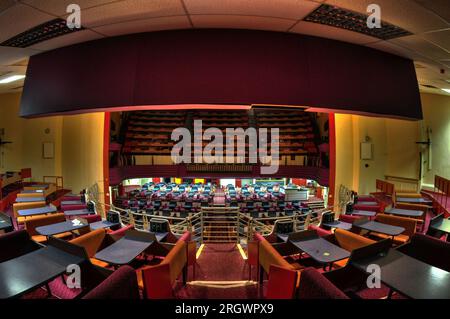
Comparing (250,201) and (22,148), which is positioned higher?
(22,148)

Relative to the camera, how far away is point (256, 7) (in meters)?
2.39

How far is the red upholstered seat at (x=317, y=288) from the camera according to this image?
1626mm

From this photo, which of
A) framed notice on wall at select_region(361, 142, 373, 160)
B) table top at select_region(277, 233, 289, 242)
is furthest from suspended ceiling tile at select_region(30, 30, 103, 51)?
framed notice on wall at select_region(361, 142, 373, 160)

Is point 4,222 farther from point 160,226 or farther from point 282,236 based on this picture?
point 282,236

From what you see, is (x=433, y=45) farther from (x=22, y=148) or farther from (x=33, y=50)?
(x=22, y=148)

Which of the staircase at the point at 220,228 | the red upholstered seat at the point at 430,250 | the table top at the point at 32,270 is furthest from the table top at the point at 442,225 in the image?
the table top at the point at 32,270

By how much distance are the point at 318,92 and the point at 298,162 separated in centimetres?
1260

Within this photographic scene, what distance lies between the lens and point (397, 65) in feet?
11.1

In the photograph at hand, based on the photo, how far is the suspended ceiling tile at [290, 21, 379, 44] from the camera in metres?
2.73

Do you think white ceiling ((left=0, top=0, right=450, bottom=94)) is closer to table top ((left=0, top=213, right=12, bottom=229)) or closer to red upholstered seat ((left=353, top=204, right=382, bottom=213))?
table top ((left=0, top=213, right=12, bottom=229))

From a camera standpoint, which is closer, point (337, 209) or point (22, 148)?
point (337, 209)

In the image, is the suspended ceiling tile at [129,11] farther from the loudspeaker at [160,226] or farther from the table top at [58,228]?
the loudspeaker at [160,226]

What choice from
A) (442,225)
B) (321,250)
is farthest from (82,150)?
(442,225)
